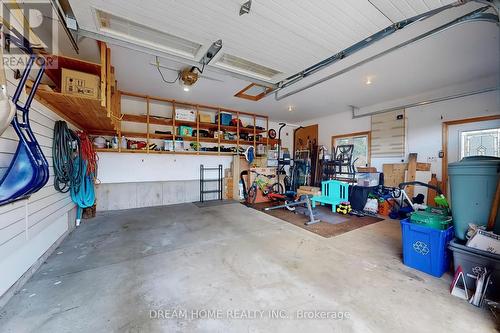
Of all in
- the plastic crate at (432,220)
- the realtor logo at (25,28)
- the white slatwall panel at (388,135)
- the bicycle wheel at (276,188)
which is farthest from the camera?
the bicycle wheel at (276,188)

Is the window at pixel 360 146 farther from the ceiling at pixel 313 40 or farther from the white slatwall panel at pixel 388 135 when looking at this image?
the ceiling at pixel 313 40

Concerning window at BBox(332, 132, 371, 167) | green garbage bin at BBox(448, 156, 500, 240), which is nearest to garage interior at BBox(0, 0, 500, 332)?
green garbage bin at BBox(448, 156, 500, 240)

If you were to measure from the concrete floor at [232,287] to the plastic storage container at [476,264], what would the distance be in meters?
0.26

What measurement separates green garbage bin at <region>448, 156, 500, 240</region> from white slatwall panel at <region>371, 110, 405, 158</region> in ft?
11.7

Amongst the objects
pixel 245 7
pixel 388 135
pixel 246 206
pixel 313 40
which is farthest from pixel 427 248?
pixel 388 135

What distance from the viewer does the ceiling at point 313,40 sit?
2053mm

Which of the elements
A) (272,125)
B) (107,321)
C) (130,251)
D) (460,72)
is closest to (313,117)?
(272,125)

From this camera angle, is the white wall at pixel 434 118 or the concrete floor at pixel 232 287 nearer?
the concrete floor at pixel 232 287

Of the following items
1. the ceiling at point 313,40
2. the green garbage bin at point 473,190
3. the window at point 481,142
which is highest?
the ceiling at point 313,40

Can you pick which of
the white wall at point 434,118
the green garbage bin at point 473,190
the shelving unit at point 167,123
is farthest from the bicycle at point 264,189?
the green garbage bin at point 473,190

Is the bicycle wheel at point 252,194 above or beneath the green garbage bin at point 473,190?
beneath

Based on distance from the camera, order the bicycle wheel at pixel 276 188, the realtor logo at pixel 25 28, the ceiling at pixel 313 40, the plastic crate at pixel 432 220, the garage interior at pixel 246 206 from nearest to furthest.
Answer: the garage interior at pixel 246 206, the realtor logo at pixel 25 28, the ceiling at pixel 313 40, the plastic crate at pixel 432 220, the bicycle wheel at pixel 276 188

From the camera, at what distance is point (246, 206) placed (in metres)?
5.51

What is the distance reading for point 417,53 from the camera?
3.05 metres
